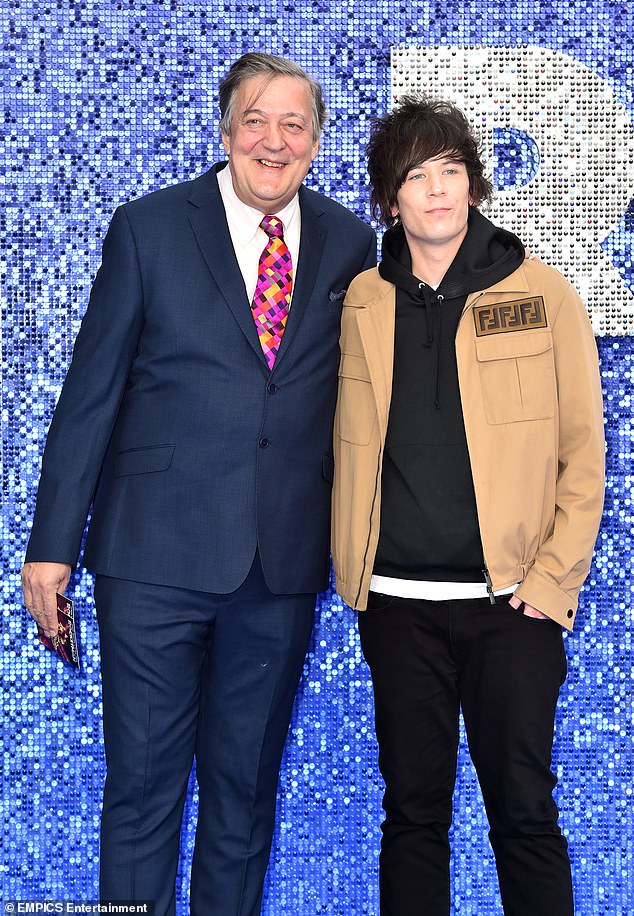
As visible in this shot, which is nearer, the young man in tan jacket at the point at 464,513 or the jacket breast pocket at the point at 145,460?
the young man in tan jacket at the point at 464,513

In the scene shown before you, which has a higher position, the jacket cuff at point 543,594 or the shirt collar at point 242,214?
the shirt collar at point 242,214

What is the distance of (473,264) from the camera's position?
183 cm

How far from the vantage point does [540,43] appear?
2373 millimetres

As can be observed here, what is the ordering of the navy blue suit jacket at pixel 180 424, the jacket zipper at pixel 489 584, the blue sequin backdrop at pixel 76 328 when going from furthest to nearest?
1. the blue sequin backdrop at pixel 76 328
2. the navy blue suit jacket at pixel 180 424
3. the jacket zipper at pixel 489 584

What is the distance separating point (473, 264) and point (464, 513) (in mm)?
479

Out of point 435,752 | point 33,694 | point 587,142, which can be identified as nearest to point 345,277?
point 587,142

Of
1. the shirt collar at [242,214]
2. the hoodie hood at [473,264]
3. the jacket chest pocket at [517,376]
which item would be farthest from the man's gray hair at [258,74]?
the jacket chest pocket at [517,376]

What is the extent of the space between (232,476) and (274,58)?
838 millimetres

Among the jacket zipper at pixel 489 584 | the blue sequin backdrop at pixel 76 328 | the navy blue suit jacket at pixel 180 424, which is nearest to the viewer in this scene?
the jacket zipper at pixel 489 584

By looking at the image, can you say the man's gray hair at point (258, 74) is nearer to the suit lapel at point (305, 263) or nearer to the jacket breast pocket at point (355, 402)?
A: the suit lapel at point (305, 263)

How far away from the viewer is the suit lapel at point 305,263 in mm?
1892

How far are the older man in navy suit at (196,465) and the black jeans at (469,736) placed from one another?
0.26 meters

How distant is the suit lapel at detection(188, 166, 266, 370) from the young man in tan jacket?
229mm

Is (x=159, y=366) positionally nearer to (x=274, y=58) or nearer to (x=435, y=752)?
(x=274, y=58)
